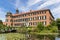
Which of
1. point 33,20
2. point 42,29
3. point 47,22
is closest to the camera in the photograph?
point 42,29

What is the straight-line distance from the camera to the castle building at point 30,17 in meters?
75.3

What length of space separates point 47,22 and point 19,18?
1782cm

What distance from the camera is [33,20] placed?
80750 mm

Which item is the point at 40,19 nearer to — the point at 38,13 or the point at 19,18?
the point at 38,13

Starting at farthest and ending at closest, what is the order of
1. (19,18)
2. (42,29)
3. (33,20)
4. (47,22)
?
1. (19,18)
2. (33,20)
3. (47,22)
4. (42,29)

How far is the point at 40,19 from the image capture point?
254 ft

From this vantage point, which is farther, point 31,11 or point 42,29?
point 31,11

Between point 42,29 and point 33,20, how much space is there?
20154 mm

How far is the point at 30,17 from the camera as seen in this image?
8212cm

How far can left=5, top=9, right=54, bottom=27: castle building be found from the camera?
75.3 meters

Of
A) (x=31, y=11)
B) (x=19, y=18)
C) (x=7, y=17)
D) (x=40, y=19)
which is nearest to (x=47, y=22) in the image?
(x=40, y=19)

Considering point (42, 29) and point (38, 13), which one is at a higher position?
point (38, 13)

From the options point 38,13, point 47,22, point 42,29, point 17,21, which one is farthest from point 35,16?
point 42,29

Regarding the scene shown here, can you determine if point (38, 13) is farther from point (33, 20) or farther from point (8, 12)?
point (8, 12)
